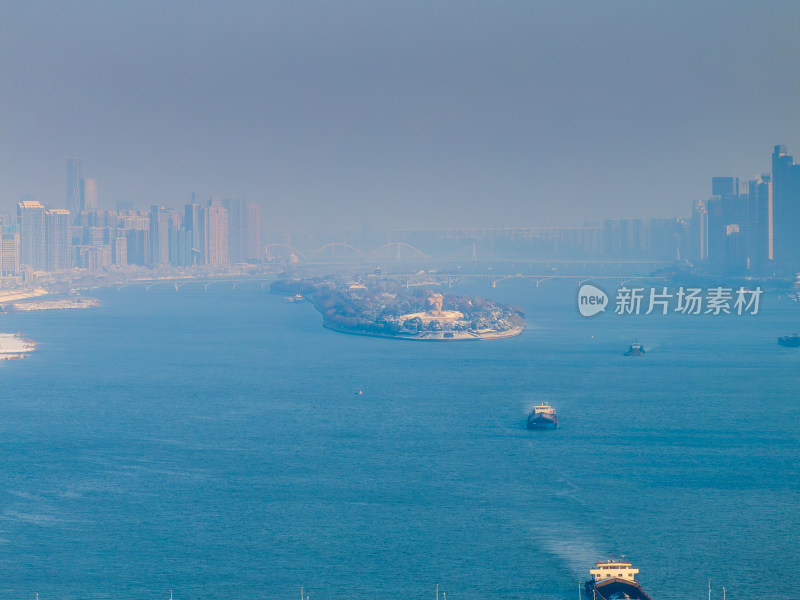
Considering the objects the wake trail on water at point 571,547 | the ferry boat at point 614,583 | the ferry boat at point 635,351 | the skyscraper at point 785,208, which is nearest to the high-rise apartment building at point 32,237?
the skyscraper at point 785,208

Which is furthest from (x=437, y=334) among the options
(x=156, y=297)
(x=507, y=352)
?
(x=156, y=297)

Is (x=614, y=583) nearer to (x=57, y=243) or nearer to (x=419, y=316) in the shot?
(x=419, y=316)

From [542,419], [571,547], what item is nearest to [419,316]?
[542,419]

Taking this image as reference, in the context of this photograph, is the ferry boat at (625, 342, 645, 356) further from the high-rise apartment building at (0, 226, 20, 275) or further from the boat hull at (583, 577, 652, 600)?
the high-rise apartment building at (0, 226, 20, 275)

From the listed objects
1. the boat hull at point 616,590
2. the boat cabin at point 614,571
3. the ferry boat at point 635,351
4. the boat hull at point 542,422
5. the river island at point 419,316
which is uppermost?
the river island at point 419,316

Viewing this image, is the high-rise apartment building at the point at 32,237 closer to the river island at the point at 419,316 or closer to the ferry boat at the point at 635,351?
the river island at the point at 419,316

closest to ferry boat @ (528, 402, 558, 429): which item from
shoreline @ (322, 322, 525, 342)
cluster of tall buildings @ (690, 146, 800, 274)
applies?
shoreline @ (322, 322, 525, 342)
